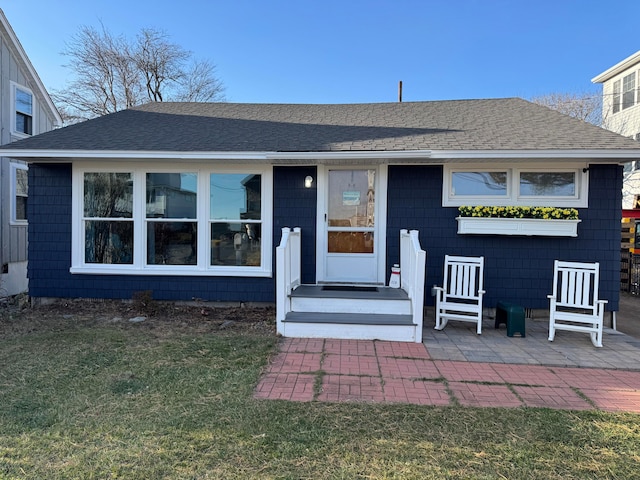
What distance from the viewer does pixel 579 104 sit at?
17953mm

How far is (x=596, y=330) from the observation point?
454 cm

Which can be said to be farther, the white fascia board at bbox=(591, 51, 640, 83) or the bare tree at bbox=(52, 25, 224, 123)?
the bare tree at bbox=(52, 25, 224, 123)

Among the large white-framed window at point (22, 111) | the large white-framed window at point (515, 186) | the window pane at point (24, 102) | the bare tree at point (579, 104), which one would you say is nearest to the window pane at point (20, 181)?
the large white-framed window at point (22, 111)

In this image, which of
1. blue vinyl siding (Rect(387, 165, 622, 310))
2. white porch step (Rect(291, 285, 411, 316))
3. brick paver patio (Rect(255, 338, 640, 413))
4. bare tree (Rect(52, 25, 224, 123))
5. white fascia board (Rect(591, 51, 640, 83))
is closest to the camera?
brick paver patio (Rect(255, 338, 640, 413))

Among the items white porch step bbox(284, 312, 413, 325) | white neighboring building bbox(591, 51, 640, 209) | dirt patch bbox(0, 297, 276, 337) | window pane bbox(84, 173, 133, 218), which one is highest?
white neighboring building bbox(591, 51, 640, 209)

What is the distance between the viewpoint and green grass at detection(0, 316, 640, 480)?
2131 millimetres

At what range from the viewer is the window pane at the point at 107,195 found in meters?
6.13

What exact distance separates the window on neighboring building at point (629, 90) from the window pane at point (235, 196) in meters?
16.1

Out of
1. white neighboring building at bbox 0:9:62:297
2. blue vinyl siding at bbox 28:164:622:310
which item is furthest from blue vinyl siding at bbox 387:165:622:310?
white neighboring building at bbox 0:9:62:297

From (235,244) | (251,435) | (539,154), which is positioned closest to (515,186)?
(539,154)

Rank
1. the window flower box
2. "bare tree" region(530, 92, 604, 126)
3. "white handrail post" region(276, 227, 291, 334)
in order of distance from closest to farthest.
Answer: "white handrail post" region(276, 227, 291, 334) → the window flower box → "bare tree" region(530, 92, 604, 126)

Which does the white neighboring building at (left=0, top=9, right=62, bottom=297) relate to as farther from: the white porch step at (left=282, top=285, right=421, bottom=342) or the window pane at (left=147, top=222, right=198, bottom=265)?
the white porch step at (left=282, top=285, right=421, bottom=342)

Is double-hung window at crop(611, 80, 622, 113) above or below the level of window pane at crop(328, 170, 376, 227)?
above

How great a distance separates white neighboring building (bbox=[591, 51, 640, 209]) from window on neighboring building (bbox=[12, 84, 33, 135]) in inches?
757
